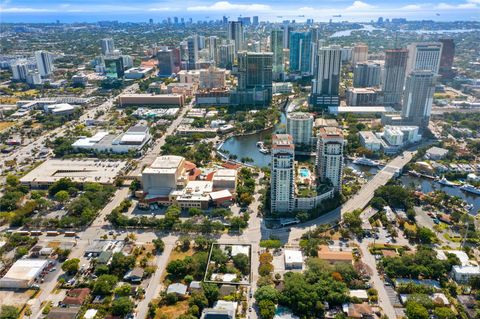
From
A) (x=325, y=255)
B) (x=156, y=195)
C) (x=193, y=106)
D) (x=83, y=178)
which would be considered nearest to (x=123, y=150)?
(x=83, y=178)

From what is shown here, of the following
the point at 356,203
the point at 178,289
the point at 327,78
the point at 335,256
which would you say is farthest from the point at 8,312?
the point at 327,78

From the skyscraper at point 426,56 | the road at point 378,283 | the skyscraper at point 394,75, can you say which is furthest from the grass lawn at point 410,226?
the skyscraper at point 426,56

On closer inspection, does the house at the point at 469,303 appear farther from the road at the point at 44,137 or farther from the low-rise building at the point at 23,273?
the road at the point at 44,137

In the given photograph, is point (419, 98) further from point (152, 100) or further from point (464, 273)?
point (152, 100)

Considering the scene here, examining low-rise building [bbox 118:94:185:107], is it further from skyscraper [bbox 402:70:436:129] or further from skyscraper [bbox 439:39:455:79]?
skyscraper [bbox 439:39:455:79]

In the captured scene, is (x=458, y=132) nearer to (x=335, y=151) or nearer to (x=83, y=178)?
(x=335, y=151)

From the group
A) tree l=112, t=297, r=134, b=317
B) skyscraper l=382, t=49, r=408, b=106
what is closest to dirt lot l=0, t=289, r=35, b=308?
tree l=112, t=297, r=134, b=317
